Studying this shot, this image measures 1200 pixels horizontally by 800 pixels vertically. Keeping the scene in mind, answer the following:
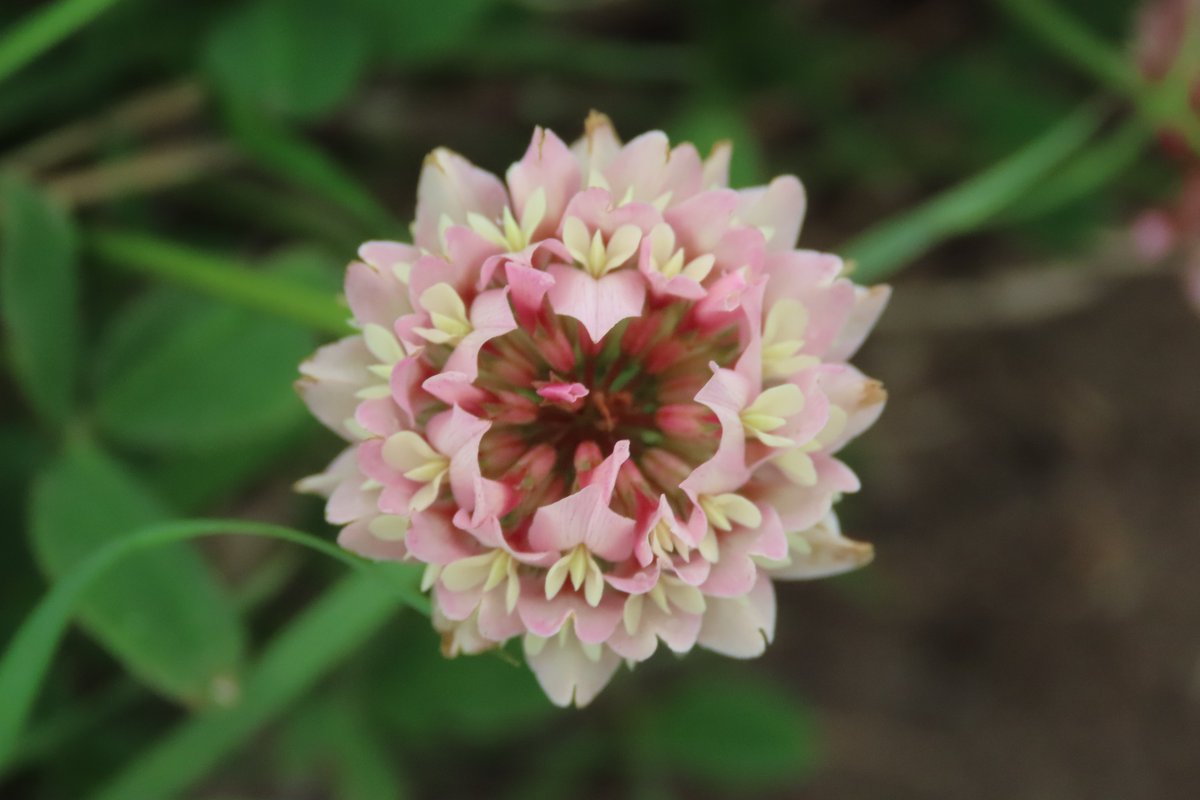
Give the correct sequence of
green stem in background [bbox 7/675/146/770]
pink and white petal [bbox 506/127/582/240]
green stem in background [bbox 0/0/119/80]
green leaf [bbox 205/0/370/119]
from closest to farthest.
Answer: pink and white petal [bbox 506/127/582/240] → green stem in background [bbox 0/0/119/80] → green leaf [bbox 205/0/370/119] → green stem in background [bbox 7/675/146/770]

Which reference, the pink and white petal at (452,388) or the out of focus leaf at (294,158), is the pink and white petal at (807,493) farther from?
the out of focus leaf at (294,158)

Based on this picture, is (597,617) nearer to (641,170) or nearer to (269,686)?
(641,170)

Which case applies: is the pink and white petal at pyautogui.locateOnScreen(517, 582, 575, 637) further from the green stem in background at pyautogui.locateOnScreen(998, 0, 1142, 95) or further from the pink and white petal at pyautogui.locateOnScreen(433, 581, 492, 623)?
the green stem in background at pyautogui.locateOnScreen(998, 0, 1142, 95)

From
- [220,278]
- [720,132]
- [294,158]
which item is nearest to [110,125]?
[294,158]


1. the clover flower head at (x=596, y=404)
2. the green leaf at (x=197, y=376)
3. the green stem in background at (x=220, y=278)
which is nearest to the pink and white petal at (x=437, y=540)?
the clover flower head at (x=596, y=404)

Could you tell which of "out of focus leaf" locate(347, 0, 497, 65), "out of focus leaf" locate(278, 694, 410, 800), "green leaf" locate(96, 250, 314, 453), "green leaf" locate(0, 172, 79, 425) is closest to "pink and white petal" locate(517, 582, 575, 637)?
"green leaf" locate(96, 250, 314, 453)

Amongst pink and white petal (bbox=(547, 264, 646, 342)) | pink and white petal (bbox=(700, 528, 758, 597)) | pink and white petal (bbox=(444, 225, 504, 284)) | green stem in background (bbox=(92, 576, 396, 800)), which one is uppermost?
pink and white petal (bbox=(444, 225, 504, 284))

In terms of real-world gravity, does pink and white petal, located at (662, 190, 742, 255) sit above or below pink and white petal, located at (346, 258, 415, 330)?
above

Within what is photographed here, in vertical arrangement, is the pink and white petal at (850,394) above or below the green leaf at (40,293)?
above
